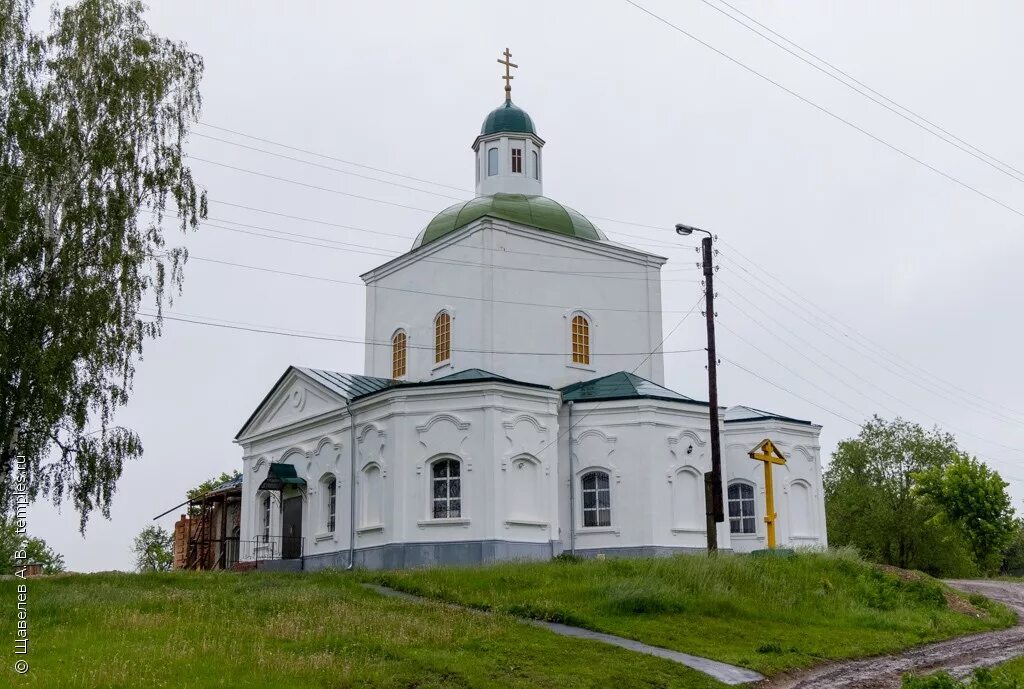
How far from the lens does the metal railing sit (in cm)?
2880

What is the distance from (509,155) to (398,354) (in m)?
7.21

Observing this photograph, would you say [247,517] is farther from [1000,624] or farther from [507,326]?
[1000,624]

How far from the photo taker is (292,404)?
98.4ft

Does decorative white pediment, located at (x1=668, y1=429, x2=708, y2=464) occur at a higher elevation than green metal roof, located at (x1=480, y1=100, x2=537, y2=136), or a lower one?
lower

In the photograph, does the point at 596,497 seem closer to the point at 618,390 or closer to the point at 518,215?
the point at 618,390

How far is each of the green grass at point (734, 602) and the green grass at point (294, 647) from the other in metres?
1.53

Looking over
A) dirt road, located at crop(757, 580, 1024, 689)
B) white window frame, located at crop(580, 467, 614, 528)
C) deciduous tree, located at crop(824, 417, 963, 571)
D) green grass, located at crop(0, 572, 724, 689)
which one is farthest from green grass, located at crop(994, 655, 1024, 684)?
deciduous tree, located at crop(824, 417, 963, 571)

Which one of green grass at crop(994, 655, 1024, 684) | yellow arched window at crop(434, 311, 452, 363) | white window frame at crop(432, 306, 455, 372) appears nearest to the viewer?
green grass at crop(994, 655, 1024, 684)

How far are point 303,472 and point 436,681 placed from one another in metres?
17.6

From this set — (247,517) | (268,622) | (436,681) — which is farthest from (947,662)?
(247,517)

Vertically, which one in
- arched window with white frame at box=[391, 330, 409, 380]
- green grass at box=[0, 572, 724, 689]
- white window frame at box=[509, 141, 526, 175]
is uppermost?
white window frame at box=[509, 141, 526, 175]

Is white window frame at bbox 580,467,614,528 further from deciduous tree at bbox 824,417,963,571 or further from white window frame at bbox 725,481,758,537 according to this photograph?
deciduous tree at bbox 824,417,963,571

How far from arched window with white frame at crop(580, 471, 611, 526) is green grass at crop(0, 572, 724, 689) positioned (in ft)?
29.7

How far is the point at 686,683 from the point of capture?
12.7 meters
